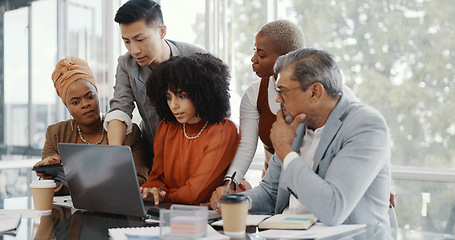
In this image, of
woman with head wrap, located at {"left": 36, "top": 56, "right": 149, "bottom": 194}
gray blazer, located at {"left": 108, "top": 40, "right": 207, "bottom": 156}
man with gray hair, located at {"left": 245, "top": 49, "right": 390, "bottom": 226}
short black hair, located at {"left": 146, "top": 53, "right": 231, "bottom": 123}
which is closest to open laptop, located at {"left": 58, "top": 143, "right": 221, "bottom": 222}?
man with gray hair, located at {"left": 245, "top": 49, "right": 390, "bottom": 226}

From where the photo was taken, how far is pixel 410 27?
140 inches

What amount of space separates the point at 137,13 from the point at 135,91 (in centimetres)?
42

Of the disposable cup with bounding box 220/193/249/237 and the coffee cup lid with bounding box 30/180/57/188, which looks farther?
the coffee cup lid with bounding box 30/180/57/188

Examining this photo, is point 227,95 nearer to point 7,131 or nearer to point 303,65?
point 303,65

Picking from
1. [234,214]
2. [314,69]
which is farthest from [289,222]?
[314,69]

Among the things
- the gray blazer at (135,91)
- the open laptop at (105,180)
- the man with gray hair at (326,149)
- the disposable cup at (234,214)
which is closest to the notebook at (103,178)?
the open laptop at (105,180)

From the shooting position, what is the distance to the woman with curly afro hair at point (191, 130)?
2.16 m

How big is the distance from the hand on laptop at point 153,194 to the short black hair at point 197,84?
383 millimetres

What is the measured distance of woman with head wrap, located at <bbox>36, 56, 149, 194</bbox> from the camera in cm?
259

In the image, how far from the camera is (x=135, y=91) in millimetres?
2691

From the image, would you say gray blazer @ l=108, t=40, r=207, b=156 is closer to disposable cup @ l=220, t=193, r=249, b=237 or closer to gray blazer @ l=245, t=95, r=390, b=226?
gray blazer @ l=245, t=95, r=390, b=226

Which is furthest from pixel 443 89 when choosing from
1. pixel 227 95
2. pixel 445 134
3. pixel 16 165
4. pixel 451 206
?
pixel 16 165

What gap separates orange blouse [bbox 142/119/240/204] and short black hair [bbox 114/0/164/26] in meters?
0.57

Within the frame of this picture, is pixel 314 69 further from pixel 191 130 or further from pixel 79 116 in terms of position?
pixel 79 116
